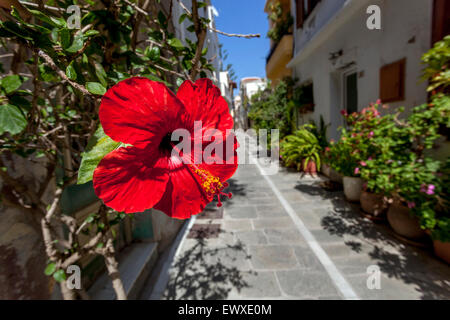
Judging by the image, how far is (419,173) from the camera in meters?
2.48

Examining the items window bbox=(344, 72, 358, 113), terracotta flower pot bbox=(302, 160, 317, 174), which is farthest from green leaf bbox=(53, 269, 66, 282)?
terracotta flower pot bbox=(302, 160, 317, 174)

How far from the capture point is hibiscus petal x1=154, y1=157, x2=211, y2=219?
17.3 inches

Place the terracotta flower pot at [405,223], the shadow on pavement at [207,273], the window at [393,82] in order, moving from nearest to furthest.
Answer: the shadow on pavement at [207,273] → the terracotta flower pot at [405,223] → the window at [393,82]

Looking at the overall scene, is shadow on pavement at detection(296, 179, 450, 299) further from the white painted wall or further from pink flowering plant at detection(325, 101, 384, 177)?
the white painted wall

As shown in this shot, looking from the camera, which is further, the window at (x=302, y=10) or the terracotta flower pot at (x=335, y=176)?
the window at (x=302, y=10)

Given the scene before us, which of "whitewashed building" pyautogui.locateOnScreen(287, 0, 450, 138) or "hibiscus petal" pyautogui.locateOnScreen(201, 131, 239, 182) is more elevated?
"whitewashed building" pyautogui.locateOnScreen(287, 0, 450, 138)

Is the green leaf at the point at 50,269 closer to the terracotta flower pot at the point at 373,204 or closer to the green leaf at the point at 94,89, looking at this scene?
the green leaf at the point at 94,89

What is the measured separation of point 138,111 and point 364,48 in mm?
5639

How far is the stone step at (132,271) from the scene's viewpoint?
85.3 inches

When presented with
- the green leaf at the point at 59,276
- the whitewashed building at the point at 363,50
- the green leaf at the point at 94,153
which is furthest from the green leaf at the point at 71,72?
the whitewashed building at the point at 363,50

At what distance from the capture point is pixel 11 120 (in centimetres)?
53

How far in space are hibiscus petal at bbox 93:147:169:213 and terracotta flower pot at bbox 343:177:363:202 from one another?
479cm

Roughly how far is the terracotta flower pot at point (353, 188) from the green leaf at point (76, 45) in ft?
16.0
